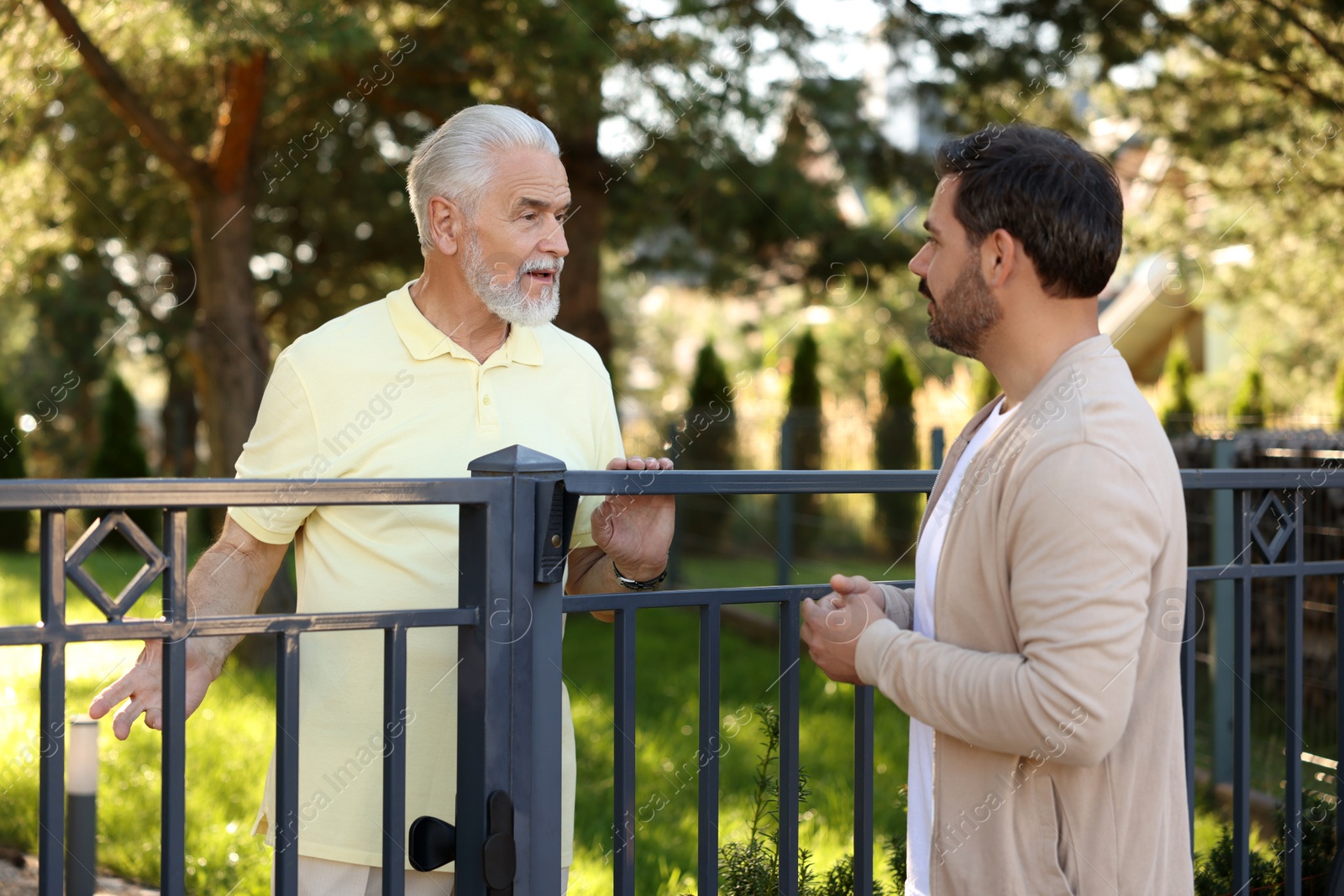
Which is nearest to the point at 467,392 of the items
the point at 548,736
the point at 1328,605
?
the point at 548,736

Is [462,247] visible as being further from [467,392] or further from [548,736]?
[548,736]

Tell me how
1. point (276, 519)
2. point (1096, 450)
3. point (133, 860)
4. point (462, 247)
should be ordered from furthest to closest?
point (133, 860) < point (462, 247) < point (276, 519) < point (1096, 450)

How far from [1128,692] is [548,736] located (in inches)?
32.9

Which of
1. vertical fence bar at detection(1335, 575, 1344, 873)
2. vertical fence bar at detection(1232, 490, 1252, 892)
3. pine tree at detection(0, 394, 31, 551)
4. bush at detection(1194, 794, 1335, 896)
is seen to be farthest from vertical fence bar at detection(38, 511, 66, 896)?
pine tree at detection(0, 394, 31, 551)

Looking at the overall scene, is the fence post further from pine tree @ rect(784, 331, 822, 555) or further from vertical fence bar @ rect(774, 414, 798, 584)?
vertical fence bar @ rect(774, 414, 798, 584)

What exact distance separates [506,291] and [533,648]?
725 millimetres

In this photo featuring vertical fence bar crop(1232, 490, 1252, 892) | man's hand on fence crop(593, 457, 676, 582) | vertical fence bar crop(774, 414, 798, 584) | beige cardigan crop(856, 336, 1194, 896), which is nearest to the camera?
beige cardigan crop(856, 336, 1194, 896)

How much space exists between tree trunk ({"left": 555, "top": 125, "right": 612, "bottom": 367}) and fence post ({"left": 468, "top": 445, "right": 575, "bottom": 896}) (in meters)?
8.07

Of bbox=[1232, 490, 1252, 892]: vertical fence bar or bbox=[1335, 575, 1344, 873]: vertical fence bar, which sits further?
bbox=[1335, 575, 1344, 873]: vertical fence bar

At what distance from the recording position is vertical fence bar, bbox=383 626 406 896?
70.9 inches

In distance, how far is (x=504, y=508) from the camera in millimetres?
1807

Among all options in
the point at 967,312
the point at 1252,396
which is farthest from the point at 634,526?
the point at 1252,396

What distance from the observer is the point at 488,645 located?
71.1 inches

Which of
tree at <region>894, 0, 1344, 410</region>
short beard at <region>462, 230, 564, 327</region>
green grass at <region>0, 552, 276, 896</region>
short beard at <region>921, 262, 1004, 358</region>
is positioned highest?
tree at <region>894, 0, 1344, 410</region>
